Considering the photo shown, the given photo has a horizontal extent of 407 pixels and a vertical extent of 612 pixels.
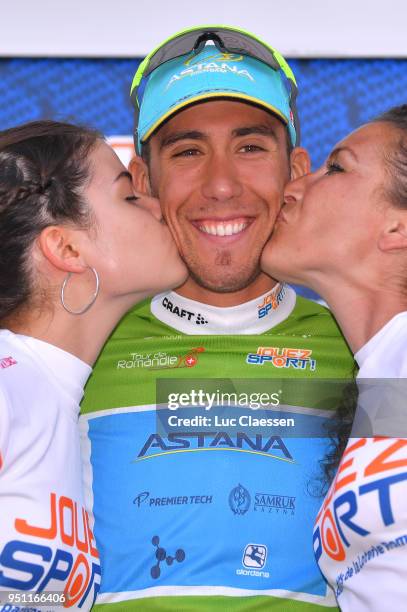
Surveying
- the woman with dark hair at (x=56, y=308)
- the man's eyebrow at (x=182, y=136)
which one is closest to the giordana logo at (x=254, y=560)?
the woman with dark hair at (x=56, y=308)

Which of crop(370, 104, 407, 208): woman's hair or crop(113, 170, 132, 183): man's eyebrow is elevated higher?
crop(370, 104, 407, 208): woman's hair

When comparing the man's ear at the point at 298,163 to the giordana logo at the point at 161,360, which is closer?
the giordana logo at the point at 161,360

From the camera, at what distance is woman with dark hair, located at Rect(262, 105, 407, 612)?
4.81 ft

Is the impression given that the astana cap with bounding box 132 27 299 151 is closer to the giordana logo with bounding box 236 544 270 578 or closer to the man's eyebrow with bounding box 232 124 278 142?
the man's eyebrow with bounding box 232 124 278 142

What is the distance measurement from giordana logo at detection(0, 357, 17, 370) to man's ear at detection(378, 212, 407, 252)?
30.7 inches

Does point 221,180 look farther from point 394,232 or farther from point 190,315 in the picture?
point 394,232

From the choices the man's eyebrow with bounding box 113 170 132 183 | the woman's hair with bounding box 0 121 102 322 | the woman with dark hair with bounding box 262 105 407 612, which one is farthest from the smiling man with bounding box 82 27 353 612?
the woman's hair with bounding box 0 121 102 322

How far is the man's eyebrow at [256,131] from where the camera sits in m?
2.10

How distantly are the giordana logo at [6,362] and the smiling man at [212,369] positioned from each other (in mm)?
321

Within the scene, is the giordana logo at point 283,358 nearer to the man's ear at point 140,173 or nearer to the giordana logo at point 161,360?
the giordana logo at point 161,360

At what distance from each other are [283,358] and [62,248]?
56 centimetres

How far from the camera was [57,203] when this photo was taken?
1.75 m

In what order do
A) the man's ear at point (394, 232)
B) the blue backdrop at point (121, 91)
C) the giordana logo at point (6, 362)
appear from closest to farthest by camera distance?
the giordana logo at point (6, 362) → the man's ear at point (394, 232) → the blue backdrop at point (121, 91)

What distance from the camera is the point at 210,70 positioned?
6.70 feet
